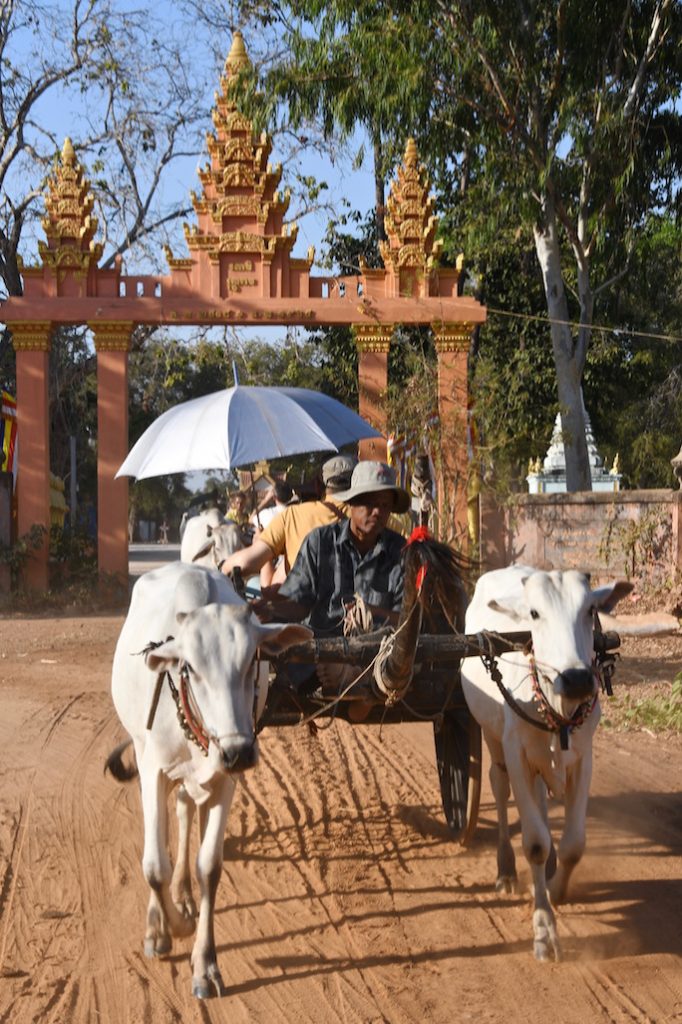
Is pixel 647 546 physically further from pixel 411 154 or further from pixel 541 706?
pixel 541 706

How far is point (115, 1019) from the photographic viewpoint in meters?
3.81

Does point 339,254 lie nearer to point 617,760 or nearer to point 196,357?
point 196,357

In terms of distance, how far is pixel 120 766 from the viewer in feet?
17.8

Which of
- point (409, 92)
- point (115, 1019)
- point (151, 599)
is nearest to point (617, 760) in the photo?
point (151, 599)

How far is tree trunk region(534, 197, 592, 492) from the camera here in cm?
1769

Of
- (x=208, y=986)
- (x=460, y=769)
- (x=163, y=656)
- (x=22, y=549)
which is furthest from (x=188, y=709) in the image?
(x=22, y=549)

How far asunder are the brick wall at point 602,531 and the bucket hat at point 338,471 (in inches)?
300

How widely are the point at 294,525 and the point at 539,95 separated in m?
12.6

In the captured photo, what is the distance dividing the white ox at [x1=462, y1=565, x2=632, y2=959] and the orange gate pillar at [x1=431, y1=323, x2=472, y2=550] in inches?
305

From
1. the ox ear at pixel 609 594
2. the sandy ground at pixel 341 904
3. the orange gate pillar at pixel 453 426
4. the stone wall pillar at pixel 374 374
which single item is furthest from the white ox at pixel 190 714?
the stone wall pillar at pixel 374 374

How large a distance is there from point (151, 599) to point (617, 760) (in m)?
3.86

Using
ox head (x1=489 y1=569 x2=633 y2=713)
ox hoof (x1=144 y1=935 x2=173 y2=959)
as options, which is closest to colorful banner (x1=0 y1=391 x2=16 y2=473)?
ox hoof (x1=144 y1=935 x2=173 y2=959)

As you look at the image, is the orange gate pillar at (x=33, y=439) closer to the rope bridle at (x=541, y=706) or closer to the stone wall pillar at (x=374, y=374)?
the stone wall pillar at (x=374, y=374)

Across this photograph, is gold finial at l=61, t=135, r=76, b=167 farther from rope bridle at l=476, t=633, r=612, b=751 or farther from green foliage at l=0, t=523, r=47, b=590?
rope bridle at l=476, t=633, r=612, b=751
